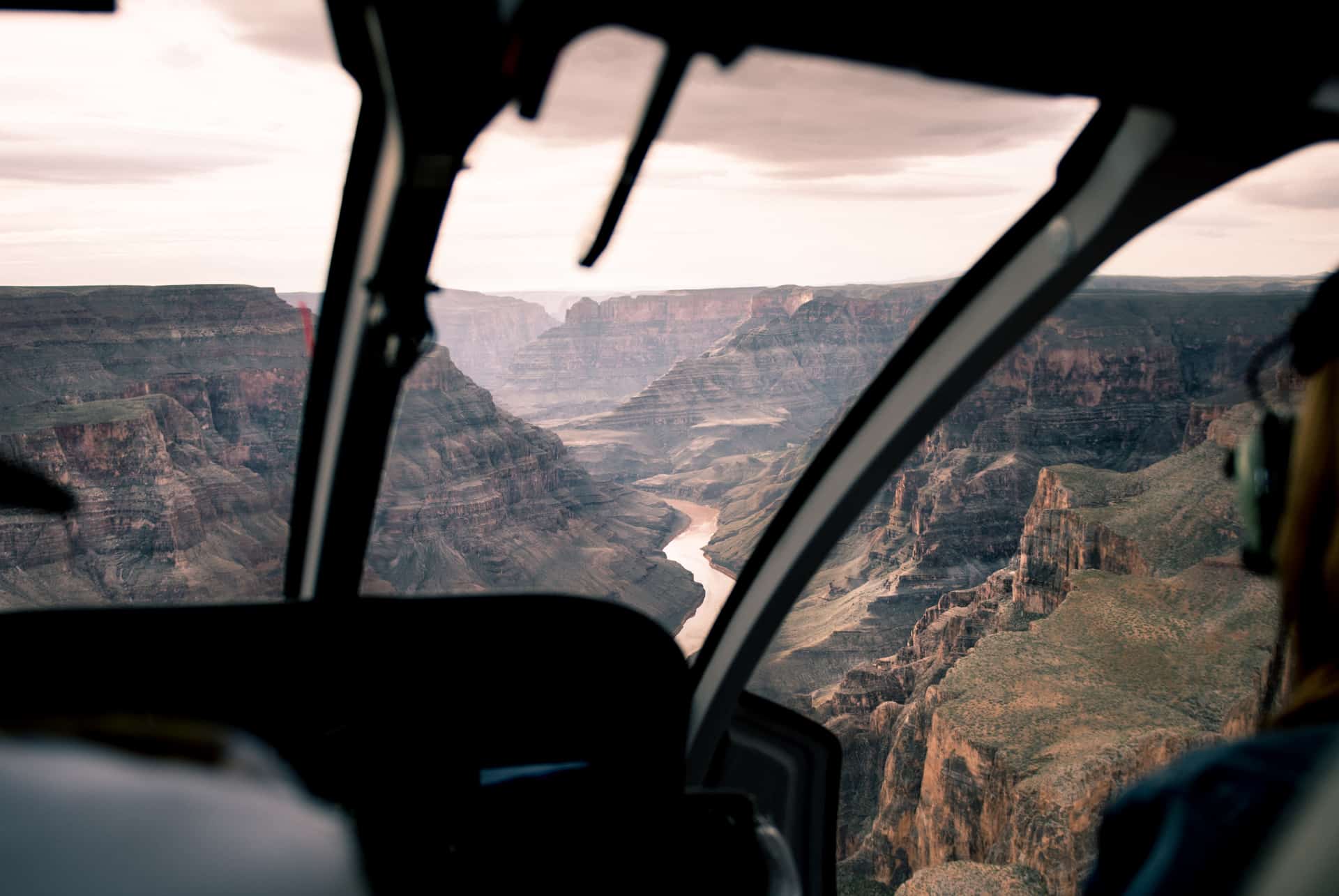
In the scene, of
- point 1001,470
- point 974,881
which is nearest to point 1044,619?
point 974,881

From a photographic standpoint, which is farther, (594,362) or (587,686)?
(594,362)

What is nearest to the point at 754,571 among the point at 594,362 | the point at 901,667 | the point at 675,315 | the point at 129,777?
the point at 129,777

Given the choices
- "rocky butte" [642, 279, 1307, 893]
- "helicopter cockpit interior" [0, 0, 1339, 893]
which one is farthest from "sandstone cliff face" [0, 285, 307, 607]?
"helicopter cockpit interior" [0, 0, 1339, 893]

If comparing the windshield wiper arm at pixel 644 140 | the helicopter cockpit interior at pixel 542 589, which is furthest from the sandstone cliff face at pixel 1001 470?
the windshield wiper arm at pixel 644 140

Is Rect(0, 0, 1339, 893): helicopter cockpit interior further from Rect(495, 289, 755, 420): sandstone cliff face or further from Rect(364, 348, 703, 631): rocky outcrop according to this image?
Rect(495, 289, 755, 420): sandstone cliff face

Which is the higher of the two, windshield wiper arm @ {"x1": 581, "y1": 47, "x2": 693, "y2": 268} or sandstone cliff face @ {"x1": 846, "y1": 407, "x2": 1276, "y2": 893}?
windshield wiper arm @ {"x1": 581, "y1": 47, "x2": 693, "y2": 268}

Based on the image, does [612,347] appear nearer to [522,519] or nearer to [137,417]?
[522,519]

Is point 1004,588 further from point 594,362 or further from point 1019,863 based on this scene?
point 594,362
